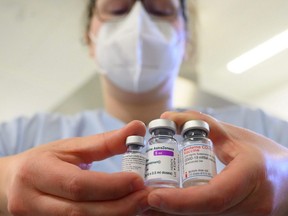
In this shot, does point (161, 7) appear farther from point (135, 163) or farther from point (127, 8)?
point (135, 163)

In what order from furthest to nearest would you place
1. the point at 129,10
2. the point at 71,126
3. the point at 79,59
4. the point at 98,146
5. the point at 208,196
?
the point at 79,59 → the point at 129,10 → the point at 71,126 → the point at 98,146 → the point at 208,196

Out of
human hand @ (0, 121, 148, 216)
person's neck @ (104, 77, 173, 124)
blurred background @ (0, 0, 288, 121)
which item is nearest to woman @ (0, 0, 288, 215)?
human hand @ (0, 121, 148, 216)

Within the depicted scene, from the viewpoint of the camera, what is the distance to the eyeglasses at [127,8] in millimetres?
974

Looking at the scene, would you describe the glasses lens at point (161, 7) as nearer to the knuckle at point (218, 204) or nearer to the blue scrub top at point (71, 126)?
the blue scrub top at point (71, 126)

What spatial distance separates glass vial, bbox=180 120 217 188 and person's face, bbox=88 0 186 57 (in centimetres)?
64

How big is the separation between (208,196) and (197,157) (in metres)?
0.05

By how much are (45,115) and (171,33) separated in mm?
436

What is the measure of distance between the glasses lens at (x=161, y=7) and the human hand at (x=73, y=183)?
2.05 ft

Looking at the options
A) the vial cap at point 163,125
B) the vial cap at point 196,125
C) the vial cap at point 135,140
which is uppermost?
the vial cap at point 163,125

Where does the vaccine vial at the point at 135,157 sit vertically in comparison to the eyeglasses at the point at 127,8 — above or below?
below

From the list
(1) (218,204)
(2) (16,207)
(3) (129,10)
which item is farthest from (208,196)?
(3) (129,10)

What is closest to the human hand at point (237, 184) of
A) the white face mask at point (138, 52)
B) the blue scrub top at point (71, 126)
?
the blue scrub top at point (71, 126)

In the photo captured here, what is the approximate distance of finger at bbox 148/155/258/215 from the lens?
341 millimetres

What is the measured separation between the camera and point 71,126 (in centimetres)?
87
